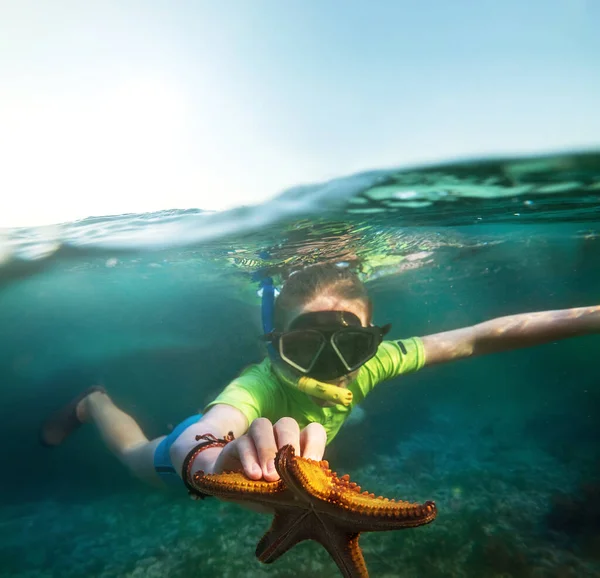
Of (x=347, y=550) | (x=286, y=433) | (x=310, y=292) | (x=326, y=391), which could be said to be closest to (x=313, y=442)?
(x=286, y=433)

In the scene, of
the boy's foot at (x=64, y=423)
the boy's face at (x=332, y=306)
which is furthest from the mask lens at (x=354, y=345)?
the boy's foot at (x=64, y=423)

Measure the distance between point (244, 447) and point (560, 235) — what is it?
1551 cm

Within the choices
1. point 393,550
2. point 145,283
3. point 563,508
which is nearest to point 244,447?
point 393,550

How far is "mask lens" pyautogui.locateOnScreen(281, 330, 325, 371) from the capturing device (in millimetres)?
5008

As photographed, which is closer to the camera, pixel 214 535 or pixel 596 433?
pixel 214 535

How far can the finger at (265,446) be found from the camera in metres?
2.09

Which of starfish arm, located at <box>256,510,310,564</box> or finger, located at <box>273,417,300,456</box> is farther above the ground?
finger, located at <box>273,417,300,456</box>

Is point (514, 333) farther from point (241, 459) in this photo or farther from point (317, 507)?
point (241, 459)

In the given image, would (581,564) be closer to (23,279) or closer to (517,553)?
(517,553)

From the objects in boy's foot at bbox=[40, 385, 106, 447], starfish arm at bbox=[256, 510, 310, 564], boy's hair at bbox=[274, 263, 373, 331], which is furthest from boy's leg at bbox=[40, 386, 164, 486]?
starfish arm at bbox=[256, 510, 310, 564]

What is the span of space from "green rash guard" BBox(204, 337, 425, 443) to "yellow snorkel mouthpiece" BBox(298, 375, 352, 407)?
0.65m

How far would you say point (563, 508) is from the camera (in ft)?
25.8

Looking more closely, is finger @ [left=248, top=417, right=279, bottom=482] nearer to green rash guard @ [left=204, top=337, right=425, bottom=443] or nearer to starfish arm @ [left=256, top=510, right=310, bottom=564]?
starfish arm @ [left=256, top=510, right=310, bottom=564]

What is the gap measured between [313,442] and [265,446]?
1.13 feet
